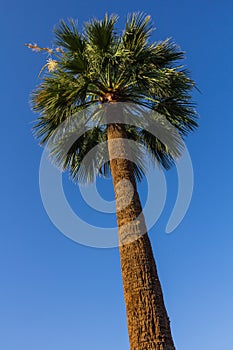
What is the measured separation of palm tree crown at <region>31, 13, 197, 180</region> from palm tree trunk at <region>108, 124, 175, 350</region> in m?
1.83

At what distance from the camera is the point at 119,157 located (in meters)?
7.32

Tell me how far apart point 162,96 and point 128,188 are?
278 cm

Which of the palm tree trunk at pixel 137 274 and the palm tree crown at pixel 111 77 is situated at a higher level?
the palm tree crown at pixel 111 77

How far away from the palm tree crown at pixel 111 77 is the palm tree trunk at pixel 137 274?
1832mm

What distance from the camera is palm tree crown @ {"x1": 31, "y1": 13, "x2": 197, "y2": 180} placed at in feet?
26.0

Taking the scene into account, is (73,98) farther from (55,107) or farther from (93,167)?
(93,167)

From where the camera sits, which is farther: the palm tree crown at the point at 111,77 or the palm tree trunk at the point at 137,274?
the palm tree crown at the point at 111,77

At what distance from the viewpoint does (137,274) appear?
573 centimetres

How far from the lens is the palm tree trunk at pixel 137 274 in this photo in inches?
206

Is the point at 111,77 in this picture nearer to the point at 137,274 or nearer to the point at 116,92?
the point at 116,92

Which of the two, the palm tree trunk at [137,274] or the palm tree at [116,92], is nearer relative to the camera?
the palm tree trunk at [137,274]

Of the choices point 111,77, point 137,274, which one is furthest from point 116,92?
point 137,274

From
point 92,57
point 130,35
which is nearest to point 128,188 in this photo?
point 92,57

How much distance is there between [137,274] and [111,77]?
433 cm
